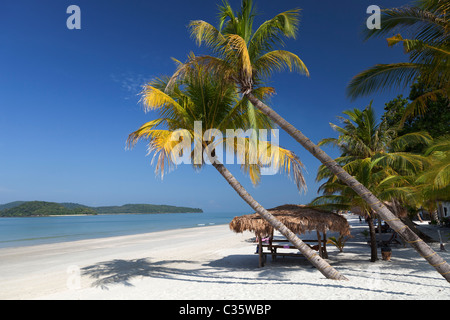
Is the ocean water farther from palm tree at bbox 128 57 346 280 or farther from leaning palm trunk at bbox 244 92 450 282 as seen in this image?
leaning palm trunk at bbox 244 92 450 282

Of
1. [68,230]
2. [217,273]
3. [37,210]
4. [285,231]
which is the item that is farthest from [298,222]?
[37,210]

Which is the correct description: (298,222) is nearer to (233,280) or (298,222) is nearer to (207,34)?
(233,280)

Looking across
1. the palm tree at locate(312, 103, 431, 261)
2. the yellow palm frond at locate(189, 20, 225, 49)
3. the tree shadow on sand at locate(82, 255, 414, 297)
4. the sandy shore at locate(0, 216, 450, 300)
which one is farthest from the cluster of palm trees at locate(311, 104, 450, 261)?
the yellow palm frond at locate(189, 20, 225, 49)

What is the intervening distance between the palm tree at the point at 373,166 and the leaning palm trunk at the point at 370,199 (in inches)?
130

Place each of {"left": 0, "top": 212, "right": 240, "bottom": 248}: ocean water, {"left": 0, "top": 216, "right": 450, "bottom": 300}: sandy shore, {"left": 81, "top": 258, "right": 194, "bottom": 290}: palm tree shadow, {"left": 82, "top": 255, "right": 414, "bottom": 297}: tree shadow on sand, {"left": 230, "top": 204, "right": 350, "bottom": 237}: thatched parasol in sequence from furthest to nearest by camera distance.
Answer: {"left": 0, "top": 212, "right": 240, "bottom": 248}: ocean water, {"left": 230, "top": 204, "right": 350, "bottom": 237}: thatched parasol, {"left": 81, "top": 258, "right": 194, "bottom": 290}: palm tree shadow, {"left": 82, "top": 255, "right": 414, "bottom": 297}: tree shadow on sand, {"left": 0, "top": 216, "right": 450, "bottom": 300}: sandy shore

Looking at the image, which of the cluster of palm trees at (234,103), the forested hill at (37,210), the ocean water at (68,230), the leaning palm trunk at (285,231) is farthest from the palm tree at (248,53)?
the forested hill at (37,210)

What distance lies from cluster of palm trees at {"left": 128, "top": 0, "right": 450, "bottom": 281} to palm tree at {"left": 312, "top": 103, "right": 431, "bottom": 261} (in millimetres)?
2398

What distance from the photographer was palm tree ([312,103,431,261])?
9195mm

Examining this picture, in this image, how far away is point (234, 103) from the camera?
27.9 feet

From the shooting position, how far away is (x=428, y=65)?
5.97m
